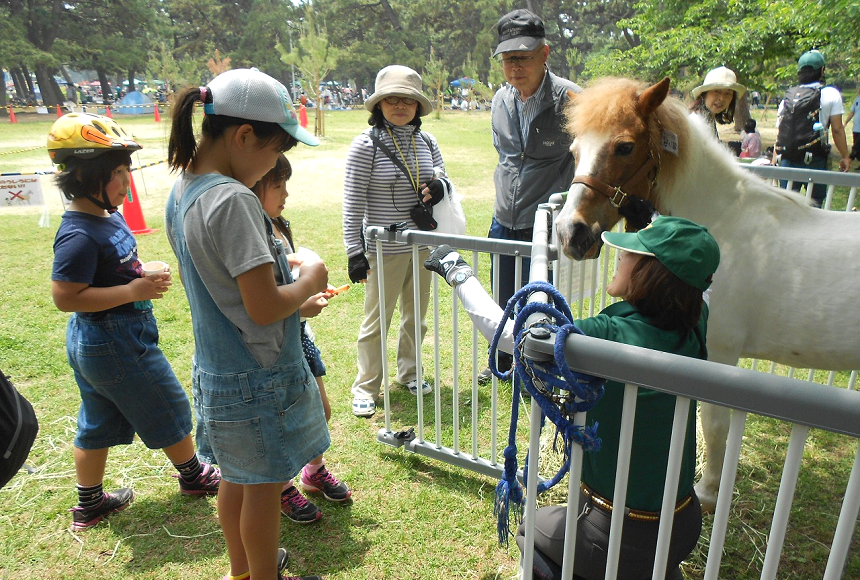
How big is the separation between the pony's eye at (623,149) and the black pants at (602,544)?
147 cm

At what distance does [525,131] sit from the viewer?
4.07 m

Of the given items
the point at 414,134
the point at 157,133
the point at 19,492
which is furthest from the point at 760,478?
the point at 157,133

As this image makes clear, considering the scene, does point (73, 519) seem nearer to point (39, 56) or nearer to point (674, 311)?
point (674, 311)

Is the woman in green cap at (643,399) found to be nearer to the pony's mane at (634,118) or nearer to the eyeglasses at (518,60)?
the pony's mane at (634,118)

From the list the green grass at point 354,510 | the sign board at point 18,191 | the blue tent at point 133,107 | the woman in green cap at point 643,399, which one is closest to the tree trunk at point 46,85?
the blue tent at point 133,107

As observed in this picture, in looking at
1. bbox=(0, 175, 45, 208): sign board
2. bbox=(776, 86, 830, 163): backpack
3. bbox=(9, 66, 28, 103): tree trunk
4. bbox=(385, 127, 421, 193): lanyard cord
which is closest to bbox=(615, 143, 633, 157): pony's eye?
bbox=(385, 127, 421, 193): lanyard cord

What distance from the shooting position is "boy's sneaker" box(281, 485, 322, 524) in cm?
289

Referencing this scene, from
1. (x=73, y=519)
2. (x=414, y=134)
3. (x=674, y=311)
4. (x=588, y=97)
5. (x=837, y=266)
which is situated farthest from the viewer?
(x=414, y=134)

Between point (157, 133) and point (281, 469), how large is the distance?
2778 cm

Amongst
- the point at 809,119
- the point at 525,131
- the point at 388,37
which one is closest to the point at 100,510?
the point at 525,131

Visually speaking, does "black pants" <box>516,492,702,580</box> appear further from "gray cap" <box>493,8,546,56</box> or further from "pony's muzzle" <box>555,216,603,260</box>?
"gray cap" <box>493,8,546,56</box>

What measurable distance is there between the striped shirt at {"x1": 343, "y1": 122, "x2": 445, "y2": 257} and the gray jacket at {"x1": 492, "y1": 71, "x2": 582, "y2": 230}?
68cm

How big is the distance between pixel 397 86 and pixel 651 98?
1651 millimetres

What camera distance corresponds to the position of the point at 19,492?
314 cm
